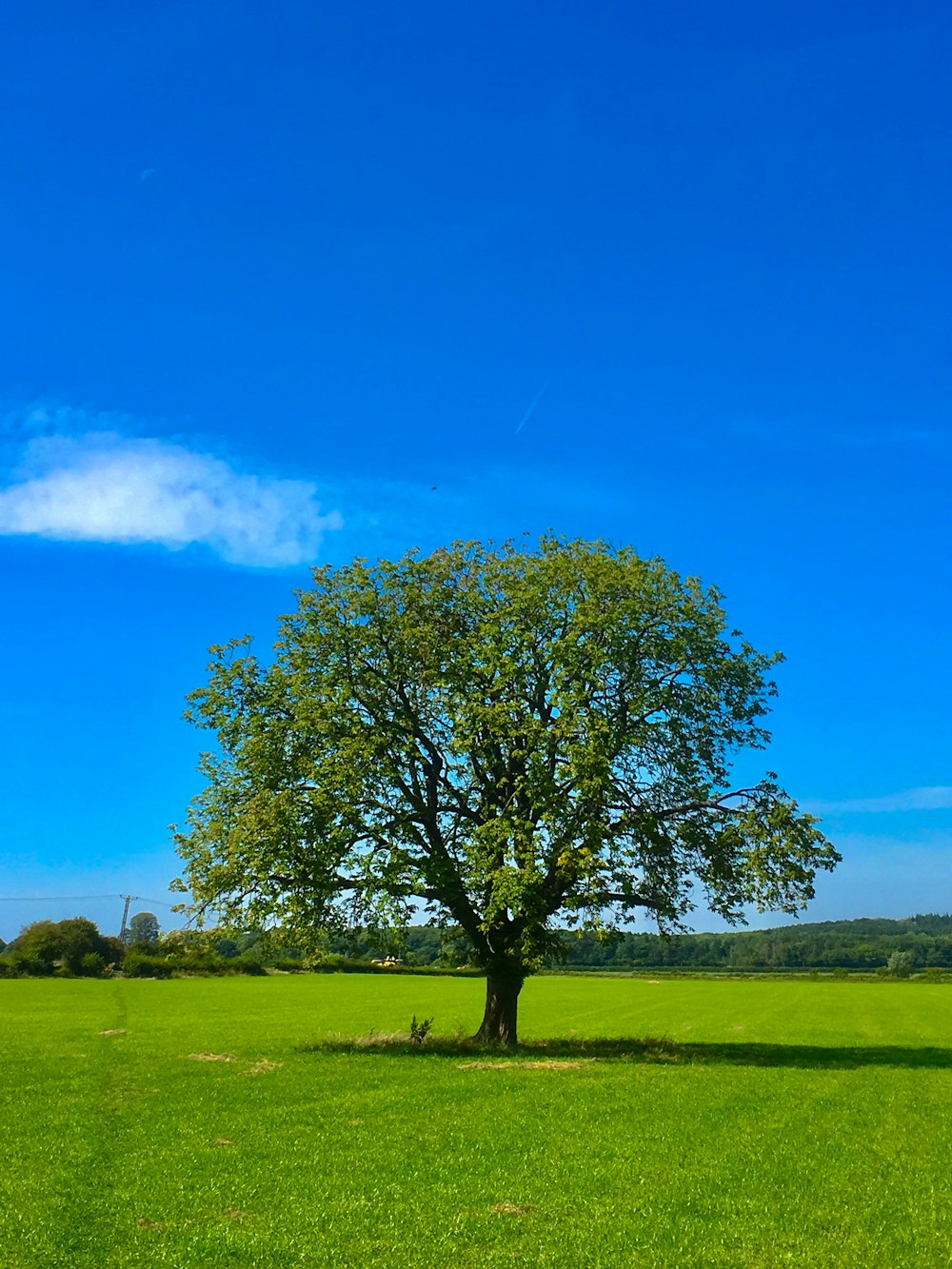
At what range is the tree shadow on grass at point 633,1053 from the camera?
34312mm

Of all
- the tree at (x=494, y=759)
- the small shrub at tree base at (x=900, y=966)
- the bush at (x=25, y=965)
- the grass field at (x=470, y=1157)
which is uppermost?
the tree at (x=494, y=759)

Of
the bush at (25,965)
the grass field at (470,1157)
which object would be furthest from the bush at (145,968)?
the grass field at (470,1157)

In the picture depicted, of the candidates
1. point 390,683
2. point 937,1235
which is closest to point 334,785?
point 390,683

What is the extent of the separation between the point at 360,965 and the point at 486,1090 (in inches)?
5185

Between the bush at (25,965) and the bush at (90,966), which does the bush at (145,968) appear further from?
the bush at (25,965)

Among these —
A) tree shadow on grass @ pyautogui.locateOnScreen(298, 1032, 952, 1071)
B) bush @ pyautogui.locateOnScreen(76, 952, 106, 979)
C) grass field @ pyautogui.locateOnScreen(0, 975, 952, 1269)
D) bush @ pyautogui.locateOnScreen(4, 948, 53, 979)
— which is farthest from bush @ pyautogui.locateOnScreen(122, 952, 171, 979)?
tree shadow on grass @ pyautogui.locateOnScreen(298, 1032, 952, 1071)

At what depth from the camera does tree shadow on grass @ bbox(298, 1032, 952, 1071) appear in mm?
34312

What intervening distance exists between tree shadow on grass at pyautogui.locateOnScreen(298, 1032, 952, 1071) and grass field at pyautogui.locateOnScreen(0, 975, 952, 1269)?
308 mm

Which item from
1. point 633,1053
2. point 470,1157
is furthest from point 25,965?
point 470,1157

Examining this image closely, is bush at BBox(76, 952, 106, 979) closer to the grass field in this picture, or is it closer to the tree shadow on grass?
the grass field

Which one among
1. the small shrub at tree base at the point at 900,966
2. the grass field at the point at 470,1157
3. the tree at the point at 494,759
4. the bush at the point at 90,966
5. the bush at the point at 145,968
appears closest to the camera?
the grass field at the point at 470,1157

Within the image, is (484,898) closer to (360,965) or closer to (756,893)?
(756,893)

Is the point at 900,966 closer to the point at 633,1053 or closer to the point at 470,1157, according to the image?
the point at 633,1053

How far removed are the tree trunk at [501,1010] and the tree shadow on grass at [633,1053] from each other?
0.53 m
